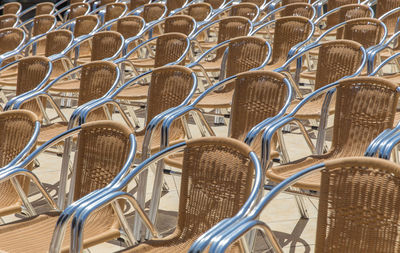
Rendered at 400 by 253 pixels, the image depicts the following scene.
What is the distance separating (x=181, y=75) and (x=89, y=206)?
1.65 m

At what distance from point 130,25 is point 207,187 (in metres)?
4.40

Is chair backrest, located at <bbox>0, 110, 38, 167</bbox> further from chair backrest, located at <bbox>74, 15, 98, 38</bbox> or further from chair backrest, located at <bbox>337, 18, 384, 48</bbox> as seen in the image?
chair backrest, located at <bbox>74, 15, 98, 38</bbox>

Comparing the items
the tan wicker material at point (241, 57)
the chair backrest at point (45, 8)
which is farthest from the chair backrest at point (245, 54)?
the chair backrest at point (45, 8)

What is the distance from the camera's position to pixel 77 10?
29.2ft

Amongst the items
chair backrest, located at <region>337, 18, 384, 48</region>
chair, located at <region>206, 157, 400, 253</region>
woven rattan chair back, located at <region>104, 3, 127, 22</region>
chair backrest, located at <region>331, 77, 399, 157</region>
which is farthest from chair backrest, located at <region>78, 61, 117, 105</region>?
woven rattan chair back, located at <region>104, 3, 127, 22</region>

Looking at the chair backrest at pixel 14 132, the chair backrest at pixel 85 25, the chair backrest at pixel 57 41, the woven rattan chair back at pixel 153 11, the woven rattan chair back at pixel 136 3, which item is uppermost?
the woven rattan chair back at pixel 136 3

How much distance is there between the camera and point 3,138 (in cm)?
337

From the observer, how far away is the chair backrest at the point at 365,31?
4973 mm

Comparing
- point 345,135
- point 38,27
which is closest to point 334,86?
point 345,135

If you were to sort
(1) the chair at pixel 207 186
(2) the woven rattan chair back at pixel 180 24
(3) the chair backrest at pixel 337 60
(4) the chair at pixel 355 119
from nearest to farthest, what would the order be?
(1) the chair at pixel 207 186 < (4) the chair at pixel 355 119 < (3) the chair backrest at pixel 337 60 < (2) the woven rattan chair back at pixel 180 24

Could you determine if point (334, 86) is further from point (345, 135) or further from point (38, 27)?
point (38, 27)

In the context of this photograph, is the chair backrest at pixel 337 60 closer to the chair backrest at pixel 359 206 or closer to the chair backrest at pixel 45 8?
the chair backrest at pixel 359 206

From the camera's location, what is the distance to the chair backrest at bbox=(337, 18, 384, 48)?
4973mm

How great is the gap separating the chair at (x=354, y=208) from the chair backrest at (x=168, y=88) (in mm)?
1650
